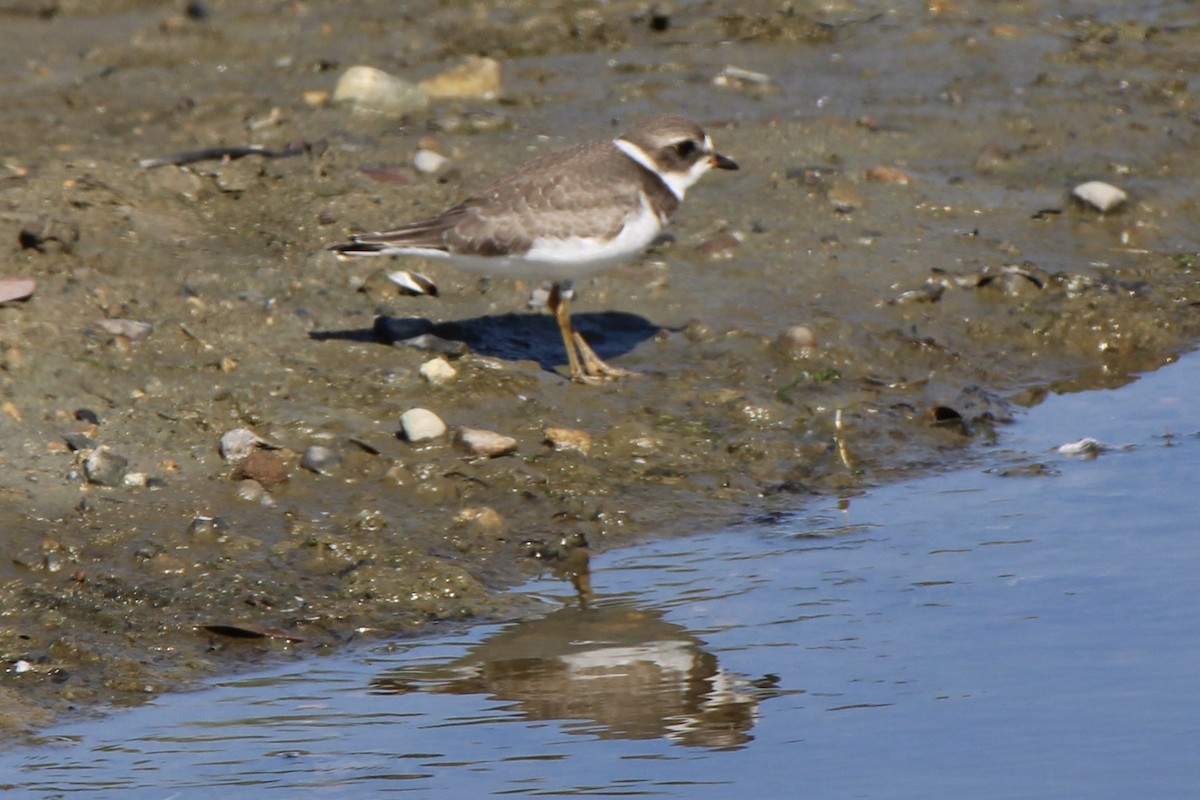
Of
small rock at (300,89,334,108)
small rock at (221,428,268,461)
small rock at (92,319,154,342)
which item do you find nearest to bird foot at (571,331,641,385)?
small rock at (221,428,268,461)

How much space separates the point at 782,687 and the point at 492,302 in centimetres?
392

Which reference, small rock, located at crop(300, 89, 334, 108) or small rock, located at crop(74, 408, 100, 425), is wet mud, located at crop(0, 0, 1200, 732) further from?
small rock, located at crop(300, 89, 334, 108)

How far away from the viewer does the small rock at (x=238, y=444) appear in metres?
7.14

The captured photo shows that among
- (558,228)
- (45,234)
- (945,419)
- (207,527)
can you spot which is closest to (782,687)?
(207,527)

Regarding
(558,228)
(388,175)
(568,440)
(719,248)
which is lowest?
(568,440)

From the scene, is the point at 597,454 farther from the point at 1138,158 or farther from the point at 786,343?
the point at 1138,158

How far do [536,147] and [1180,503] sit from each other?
486 cm

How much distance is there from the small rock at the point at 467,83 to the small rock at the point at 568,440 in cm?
460

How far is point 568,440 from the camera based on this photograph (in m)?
7.49

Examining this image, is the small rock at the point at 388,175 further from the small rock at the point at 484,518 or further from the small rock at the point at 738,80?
the small rock at the point at 484,518

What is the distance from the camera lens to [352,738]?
16.8ft

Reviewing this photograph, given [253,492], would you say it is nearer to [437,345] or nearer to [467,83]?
[437,345]

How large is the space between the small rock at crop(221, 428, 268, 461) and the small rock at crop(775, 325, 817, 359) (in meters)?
2.62

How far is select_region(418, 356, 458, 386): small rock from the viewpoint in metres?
7.91
